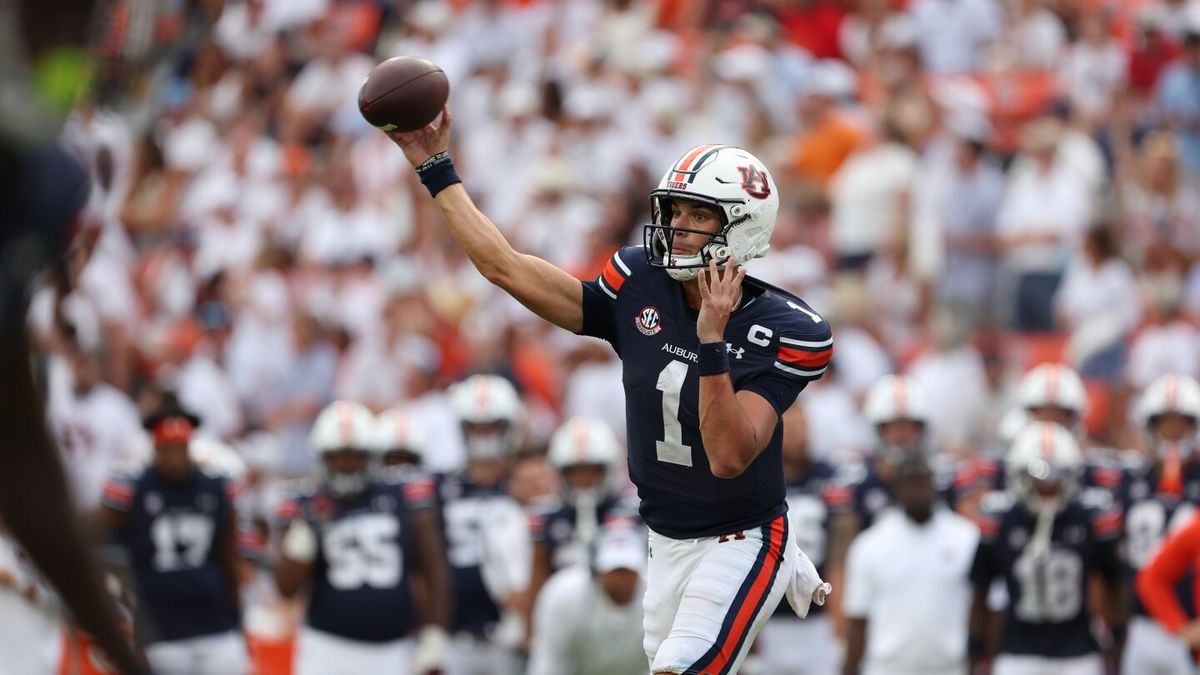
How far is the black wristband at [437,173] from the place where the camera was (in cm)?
537

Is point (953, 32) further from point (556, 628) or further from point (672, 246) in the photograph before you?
point (672, 246)

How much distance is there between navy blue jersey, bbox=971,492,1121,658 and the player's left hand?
428 cm

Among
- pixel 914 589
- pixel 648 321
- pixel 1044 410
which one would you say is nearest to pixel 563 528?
pixel 914 589

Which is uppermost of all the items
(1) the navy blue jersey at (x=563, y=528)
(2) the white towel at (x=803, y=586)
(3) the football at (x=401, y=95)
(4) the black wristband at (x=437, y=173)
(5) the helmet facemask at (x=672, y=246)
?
(3) the football at (x=401, y=95)

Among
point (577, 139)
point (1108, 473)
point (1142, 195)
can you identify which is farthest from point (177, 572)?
point (1142, 195)

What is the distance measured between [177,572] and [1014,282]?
615cm

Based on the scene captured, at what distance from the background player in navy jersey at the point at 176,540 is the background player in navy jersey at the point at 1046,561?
12.3 ft

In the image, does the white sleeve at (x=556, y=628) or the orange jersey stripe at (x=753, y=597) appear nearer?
the orange jersey stripe at (x=753, y=597)

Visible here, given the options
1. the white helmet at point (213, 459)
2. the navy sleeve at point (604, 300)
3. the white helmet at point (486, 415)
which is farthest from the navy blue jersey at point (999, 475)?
the navy sleeve at point (604, 300)

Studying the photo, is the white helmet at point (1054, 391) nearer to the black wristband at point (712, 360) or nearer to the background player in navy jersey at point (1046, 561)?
the background player in navy jersey at point (1046, 561)

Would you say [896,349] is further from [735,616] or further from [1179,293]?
[735,616]

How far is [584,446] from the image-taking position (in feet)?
31.7

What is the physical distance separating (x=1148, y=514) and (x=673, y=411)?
15.4 ft

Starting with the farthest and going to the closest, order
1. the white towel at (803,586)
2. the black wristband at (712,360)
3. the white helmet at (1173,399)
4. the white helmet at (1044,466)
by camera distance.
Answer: the white helmet at (1173,399), the white helmet at (1044,466), the white towel at (803,586), the black wristband at (712,360)
